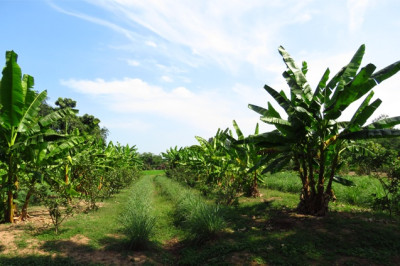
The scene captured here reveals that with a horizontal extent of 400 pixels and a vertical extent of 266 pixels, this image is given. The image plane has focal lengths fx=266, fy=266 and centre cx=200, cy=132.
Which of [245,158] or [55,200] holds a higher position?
[245,158]

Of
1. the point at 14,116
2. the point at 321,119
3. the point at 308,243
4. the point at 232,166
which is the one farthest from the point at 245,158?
the point at 14,116

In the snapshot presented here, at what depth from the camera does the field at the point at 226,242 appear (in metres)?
5.71

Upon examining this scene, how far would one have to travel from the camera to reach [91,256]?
6219 millimetres

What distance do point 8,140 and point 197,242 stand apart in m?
6.50

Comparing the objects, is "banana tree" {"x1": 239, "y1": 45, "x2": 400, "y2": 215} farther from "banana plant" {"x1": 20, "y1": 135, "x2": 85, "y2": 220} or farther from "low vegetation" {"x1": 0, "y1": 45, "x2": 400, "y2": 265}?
"banana plant" {"x1": 20, "y1": 135, "x2": 85, "y2": 220}

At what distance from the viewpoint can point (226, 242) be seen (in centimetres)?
681

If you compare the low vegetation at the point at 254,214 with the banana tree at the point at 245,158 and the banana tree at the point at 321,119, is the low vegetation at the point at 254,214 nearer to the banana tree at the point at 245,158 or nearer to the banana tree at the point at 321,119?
the banana tree at the point at 321,119

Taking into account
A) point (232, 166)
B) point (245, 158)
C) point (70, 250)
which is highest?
point (245, 158)

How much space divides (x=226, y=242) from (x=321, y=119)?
4315mm

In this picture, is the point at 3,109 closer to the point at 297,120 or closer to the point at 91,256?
the point at 91,256

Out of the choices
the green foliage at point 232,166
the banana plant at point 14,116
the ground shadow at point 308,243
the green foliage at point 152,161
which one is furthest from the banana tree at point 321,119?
the green foliage at point 152,161

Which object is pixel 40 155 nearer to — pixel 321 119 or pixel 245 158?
pixel 245 158

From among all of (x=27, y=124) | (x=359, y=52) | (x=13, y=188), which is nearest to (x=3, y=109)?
(x=27, y=124)

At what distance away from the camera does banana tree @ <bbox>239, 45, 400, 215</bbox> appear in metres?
6.98
